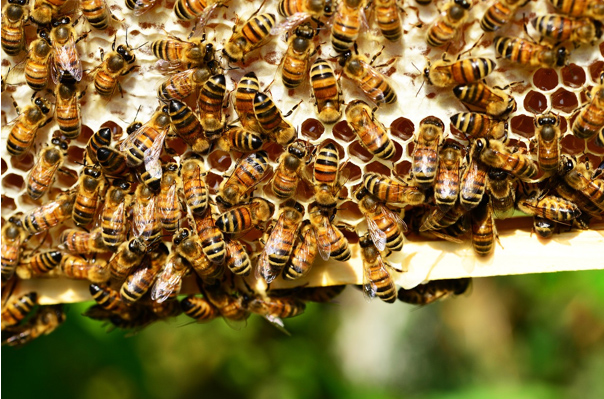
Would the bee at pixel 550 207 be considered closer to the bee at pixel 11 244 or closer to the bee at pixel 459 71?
the bee at pixel 459 71

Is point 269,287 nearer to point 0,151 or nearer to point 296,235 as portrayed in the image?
point 296,235

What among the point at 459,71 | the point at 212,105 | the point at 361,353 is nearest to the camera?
the point at 459,71

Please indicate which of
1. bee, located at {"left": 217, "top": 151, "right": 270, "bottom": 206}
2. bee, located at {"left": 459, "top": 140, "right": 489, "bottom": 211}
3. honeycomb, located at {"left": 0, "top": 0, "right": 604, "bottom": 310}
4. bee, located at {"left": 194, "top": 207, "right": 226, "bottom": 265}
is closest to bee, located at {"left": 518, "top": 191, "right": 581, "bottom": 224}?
honeycomb, located at {"left": 0, "top": 0, "right": 604, "bottom": 310}

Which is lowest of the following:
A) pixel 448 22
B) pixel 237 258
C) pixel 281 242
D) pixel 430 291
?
pixel 430 291

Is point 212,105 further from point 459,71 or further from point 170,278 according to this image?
point 459,71

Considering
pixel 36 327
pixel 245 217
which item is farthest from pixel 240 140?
pixel 36 327

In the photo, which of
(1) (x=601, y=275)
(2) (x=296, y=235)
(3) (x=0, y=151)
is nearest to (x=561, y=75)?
(2) (x=296, y=235)
